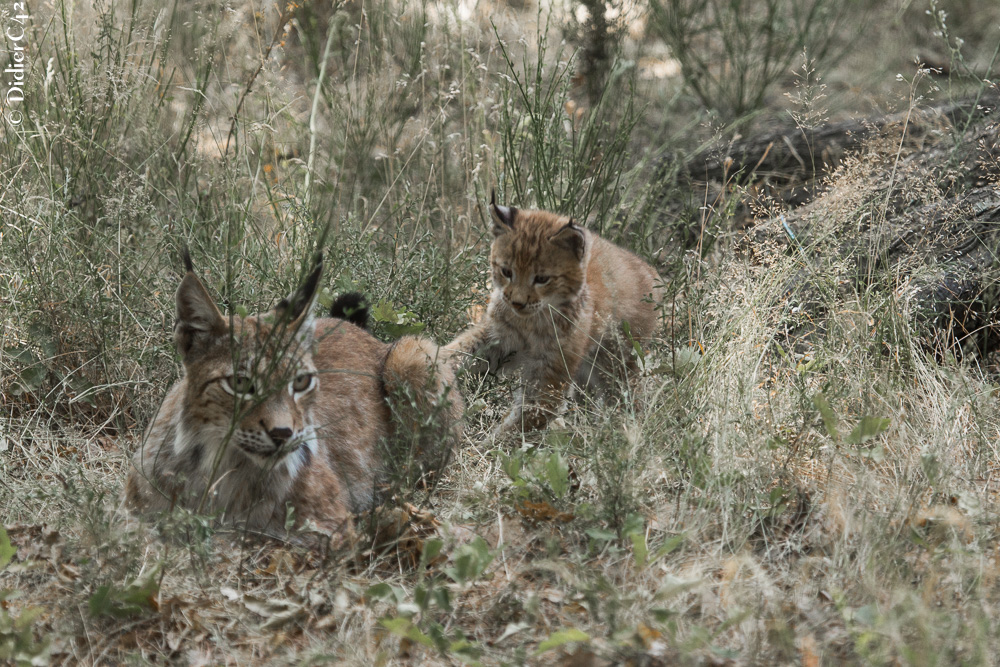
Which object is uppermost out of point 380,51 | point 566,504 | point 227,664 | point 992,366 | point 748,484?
point 380,51

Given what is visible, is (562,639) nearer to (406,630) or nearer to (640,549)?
(406,630)

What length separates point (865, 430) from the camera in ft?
11.6

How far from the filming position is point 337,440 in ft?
12.7

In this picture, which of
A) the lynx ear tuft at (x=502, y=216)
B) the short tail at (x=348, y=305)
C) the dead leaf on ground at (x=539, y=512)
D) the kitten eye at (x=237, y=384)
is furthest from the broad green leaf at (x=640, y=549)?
the lynx ear tuft at (x=502, y=216)

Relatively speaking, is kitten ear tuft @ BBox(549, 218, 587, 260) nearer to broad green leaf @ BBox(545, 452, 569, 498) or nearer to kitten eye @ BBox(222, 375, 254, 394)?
broad green leaf @ BBox(545, 452, 569, 498)

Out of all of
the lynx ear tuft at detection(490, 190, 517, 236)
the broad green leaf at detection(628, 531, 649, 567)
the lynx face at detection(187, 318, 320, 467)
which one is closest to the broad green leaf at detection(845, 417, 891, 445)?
the broad green leaf at detection(628, 531, 649, 567)

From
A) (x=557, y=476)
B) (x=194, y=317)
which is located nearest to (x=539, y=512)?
(x=557, y=476)

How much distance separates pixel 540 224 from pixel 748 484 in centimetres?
201

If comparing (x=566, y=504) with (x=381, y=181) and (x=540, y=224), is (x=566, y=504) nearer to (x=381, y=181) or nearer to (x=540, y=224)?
(x=540, y=224)

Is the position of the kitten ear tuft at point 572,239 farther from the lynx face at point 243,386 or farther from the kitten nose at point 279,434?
the kitten nose at point 279,434

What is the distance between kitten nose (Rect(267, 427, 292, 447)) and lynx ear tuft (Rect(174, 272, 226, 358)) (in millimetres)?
437

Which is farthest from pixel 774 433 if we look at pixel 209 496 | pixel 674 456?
pixel 209 496

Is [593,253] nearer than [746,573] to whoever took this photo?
No

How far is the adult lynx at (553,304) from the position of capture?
4922 mm
